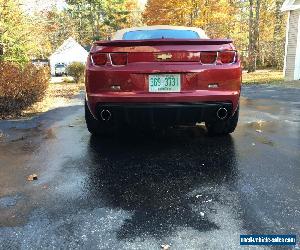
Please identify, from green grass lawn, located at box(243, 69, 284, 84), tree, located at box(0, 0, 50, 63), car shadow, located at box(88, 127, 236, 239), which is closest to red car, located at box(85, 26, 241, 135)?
car shadow, located at box(88, 127, 236, 239)

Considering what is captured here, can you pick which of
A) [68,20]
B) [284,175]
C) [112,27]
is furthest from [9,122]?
[68,20]

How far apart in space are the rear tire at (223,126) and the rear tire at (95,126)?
1480 mm

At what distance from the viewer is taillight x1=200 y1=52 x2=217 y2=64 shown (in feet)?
14.4

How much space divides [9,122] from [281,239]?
18.6 ft

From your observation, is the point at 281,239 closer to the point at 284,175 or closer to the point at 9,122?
the point at 284,175

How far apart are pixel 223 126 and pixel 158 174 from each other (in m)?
1.92

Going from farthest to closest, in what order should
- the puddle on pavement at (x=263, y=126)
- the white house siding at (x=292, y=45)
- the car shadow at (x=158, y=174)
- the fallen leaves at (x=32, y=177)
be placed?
the white house siding at (x=292, y=45)
the puddle on pavement at (x=263, y=126)
the fallen leaves at (x=32, y=177)
the car shadow at (x=158, y=174)

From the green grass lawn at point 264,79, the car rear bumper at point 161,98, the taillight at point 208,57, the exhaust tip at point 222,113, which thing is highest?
the taillight at point 208,57

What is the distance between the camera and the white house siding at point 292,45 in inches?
709

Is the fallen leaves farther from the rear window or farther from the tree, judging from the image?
the tree

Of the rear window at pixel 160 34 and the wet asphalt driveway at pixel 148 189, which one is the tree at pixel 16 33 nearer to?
the wet asphalt driveway at pixel 148 189

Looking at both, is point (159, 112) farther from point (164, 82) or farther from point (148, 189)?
point (148, 189)

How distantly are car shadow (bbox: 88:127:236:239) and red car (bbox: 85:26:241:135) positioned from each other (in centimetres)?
45

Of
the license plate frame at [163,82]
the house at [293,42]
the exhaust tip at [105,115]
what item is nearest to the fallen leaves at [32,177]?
the exhaust tip at [105,115]
